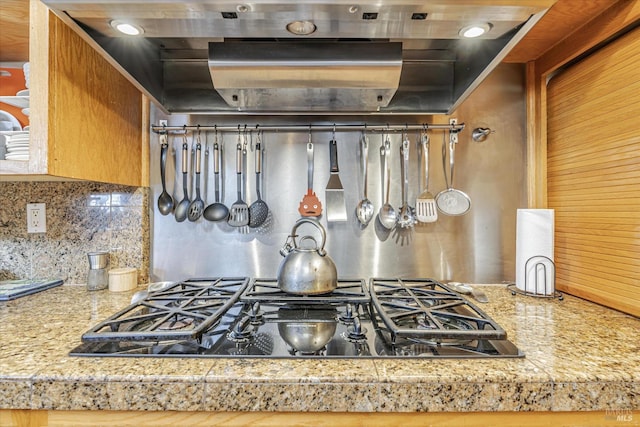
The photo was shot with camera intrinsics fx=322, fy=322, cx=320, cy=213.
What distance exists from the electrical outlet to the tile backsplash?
0.01 meters

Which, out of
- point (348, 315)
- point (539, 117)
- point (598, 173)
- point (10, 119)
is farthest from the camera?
point (539, 117)

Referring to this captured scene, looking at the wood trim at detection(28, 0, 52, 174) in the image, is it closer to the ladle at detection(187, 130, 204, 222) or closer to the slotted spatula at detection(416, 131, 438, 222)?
the ladle at detection(187, 130, 204, 222)

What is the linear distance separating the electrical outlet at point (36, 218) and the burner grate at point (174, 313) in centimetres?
58

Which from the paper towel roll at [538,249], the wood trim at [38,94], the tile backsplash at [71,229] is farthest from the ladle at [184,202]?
the paper towel roll at [538,249]

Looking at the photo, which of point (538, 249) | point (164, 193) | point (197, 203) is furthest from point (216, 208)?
point (538, 249)

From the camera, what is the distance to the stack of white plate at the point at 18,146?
2.75 feet

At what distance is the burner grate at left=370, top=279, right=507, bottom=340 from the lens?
2.23ft

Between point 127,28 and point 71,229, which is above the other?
point 127,28

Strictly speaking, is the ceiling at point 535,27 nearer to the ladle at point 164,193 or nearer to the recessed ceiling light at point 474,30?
the recessed ceiling light at point 474,30

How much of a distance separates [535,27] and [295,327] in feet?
3.67

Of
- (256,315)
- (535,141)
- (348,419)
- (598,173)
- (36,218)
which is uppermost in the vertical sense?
(535,141)

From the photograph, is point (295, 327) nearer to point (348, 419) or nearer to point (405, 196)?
point (348, 419)

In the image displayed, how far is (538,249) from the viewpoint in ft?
3.46

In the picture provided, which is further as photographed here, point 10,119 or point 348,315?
point 10,119
